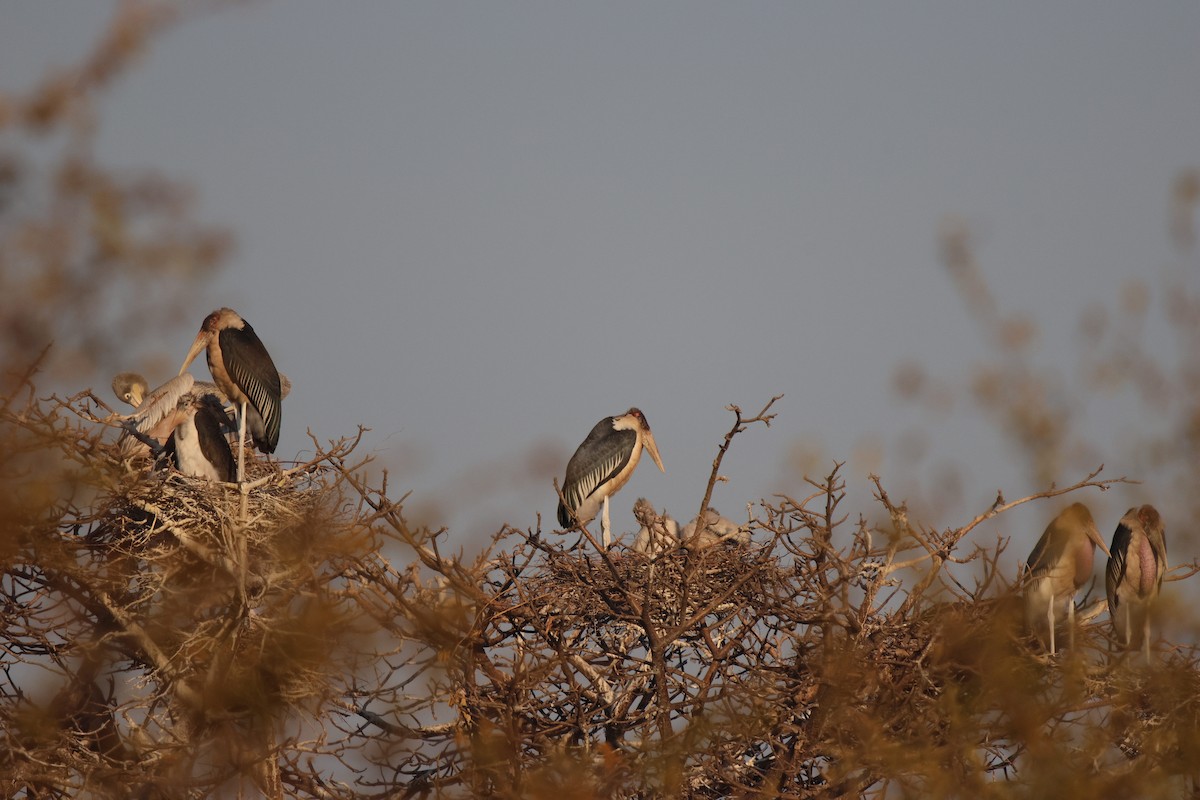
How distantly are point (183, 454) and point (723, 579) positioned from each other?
3.92 m

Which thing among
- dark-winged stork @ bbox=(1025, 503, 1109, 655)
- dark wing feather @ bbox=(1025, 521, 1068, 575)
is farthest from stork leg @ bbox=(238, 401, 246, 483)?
dark wing feather @ bbox=(1025, 521, 1068, 575)

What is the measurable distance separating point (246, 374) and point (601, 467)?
3.05 metres

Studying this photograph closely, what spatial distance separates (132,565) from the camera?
30.2 ft

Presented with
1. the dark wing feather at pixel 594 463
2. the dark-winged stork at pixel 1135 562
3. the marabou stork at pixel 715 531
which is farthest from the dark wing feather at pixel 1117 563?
the dark wing feather at pixel 594 463

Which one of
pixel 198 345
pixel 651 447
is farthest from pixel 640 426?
pixel 198 345

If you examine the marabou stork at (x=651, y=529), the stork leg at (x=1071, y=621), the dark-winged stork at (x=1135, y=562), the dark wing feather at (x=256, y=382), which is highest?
the dark wing feather at (x=256, y=382)

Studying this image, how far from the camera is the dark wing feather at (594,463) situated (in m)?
12.3

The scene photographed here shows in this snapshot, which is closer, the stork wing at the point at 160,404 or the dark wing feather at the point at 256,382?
the stork wing at the point at 160,404

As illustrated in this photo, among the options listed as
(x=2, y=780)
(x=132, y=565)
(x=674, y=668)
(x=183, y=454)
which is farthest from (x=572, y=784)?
(x=183, y=454)

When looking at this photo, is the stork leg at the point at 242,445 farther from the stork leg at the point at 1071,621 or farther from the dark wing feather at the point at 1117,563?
the dark wing feather at the point at 1117,563

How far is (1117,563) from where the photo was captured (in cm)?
959

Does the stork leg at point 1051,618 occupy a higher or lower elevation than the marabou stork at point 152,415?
lower

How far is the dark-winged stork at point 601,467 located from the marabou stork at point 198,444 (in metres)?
2.83

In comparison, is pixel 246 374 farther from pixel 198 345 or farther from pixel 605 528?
pixel 605 528
